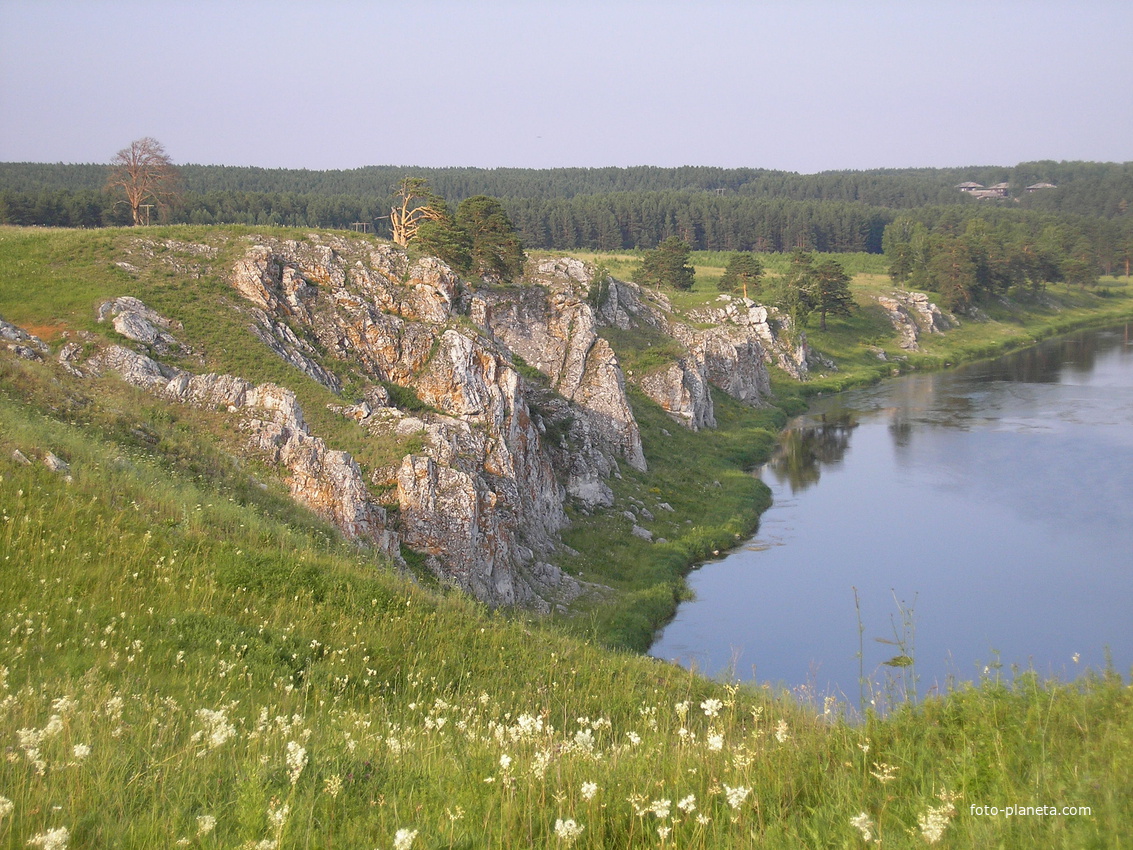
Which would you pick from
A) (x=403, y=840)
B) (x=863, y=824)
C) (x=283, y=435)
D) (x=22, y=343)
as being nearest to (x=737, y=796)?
(x=863, y=824)

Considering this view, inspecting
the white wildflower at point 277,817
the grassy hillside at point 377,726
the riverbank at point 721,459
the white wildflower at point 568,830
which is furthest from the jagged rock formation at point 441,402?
the white wildflower at point 568,830

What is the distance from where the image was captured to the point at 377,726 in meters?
6.23

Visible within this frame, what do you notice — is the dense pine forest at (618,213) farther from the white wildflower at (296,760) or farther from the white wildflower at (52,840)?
the white wildflower at (52,840)

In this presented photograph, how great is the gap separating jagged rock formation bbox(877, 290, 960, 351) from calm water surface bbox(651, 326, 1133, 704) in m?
27.7

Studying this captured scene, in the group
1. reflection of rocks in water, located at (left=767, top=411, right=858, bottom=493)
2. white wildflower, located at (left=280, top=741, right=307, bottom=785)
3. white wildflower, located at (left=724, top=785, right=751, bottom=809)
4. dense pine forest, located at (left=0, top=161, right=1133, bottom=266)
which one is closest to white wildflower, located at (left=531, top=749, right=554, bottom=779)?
white wildflower, located at (left=724, top=785, right=751, bottom=809)

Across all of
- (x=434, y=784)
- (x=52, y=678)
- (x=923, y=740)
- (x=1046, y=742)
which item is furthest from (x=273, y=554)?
(x=1046, y=742)

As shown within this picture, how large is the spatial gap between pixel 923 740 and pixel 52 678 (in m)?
6.26

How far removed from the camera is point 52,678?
5.86m

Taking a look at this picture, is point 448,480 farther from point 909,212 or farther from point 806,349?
point 909,212

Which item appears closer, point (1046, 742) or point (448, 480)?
point (1046, 742)

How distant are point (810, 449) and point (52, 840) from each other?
43.2m

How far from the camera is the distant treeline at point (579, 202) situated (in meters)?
69.6

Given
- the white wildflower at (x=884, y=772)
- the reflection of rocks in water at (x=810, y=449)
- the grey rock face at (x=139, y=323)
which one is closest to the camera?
the white wildflower at (x=884, y=772)

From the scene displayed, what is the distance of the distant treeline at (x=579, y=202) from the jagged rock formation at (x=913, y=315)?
40665mm
